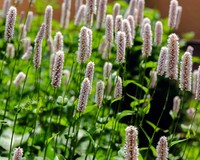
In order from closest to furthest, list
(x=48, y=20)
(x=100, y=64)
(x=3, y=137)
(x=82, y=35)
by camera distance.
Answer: (x=82, y=35), (x=48, y=20), (x=3, y=137), (x=100, y=64)

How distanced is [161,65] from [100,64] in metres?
2.16

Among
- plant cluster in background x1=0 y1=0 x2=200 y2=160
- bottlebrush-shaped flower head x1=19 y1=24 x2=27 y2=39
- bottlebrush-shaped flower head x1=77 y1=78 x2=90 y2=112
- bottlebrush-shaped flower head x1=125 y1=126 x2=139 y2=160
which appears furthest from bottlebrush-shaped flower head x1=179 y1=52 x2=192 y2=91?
bottlebrush-shaped flower head x1=19 y1=24 x2=27 y2=39

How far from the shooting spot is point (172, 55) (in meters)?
2.00

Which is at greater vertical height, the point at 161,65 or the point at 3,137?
the point at 161,65

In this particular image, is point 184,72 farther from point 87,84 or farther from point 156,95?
point 156,95

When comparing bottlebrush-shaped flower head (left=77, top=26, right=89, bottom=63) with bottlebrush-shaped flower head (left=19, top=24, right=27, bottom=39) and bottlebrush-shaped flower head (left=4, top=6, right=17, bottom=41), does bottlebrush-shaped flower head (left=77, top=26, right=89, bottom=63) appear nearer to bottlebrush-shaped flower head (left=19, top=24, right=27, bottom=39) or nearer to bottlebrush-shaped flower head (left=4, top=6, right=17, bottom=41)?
bottlebrush-shaped flower head (left=4, top=6, right=17, bottom=41)

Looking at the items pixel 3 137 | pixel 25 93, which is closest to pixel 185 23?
pixel 25 93

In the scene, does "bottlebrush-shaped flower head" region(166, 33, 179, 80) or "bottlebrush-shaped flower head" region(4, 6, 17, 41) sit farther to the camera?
"bottlebrush-shaped flower head" region(4, 6, 17, 41)

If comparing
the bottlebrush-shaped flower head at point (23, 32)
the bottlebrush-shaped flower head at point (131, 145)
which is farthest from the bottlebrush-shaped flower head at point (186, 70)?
the bottlebrush-shaped flower head at point (23, 32)

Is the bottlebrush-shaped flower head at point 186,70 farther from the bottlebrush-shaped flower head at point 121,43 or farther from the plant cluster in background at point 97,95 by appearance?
the bottlebrush-shaped flower head at point 121,43

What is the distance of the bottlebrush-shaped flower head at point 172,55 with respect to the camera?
77.5 inches

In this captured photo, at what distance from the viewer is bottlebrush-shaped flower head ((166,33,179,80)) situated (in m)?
1.97

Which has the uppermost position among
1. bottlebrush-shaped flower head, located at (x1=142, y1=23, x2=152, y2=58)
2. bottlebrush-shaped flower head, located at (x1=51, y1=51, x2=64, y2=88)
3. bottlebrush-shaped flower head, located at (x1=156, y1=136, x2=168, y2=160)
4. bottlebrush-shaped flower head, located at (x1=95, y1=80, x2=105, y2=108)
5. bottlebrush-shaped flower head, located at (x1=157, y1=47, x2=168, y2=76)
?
bottlebrush-shaped flower head, located at (x1=142, y1=23, x2=152, y2=58)

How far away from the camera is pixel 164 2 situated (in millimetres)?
7543
